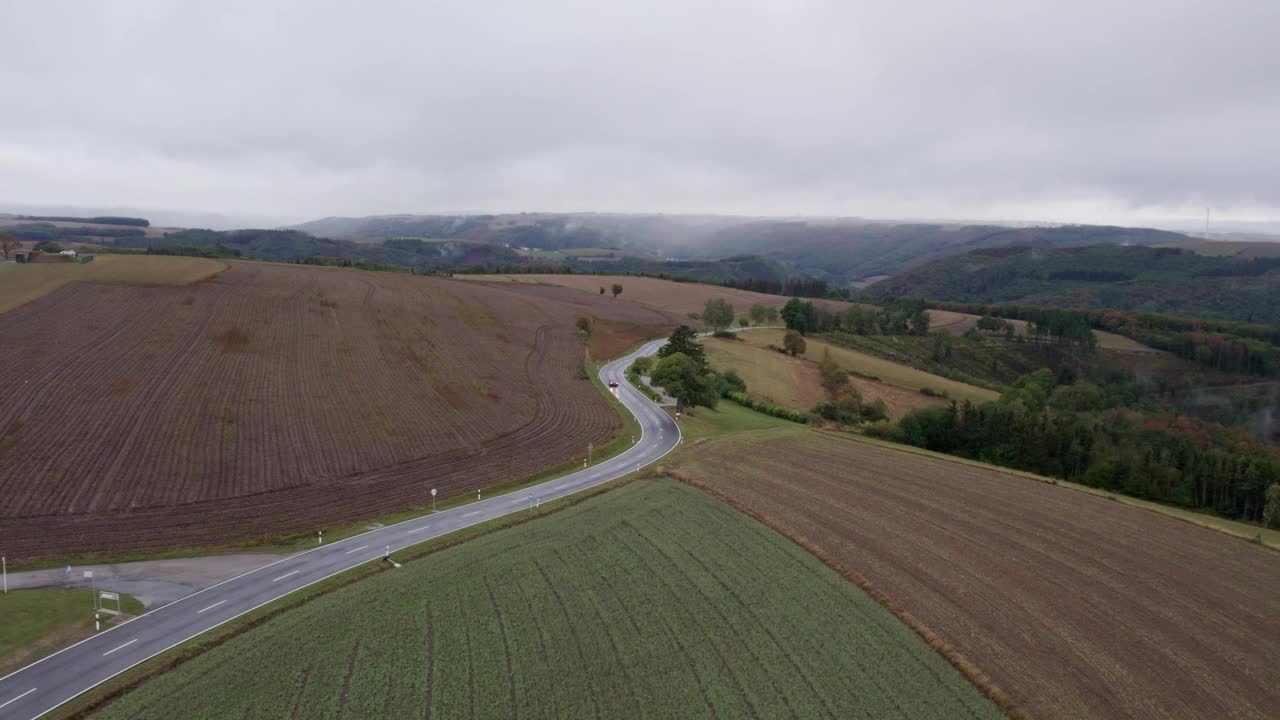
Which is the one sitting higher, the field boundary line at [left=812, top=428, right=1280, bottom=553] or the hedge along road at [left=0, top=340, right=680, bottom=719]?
the hedge along road at [left=0, top=340, right=680, bottom=719]

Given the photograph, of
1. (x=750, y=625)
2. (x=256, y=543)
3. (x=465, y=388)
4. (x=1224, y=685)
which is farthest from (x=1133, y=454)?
(x=256, y=543)

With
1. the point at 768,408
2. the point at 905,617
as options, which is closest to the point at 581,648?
the point at 905,617

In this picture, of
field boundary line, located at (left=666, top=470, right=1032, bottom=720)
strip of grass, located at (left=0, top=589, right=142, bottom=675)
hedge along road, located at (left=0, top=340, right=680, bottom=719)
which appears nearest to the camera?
hedge along road, located at (left=0, top=340, right=680, bottom=719)

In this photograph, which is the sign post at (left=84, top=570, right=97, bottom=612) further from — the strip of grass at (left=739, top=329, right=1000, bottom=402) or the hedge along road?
the strip of grass at (left=739, top=329, right=1000, bottom=402)

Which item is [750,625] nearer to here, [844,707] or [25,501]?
[844,707]

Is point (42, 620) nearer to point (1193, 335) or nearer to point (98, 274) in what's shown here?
point (98, 274)

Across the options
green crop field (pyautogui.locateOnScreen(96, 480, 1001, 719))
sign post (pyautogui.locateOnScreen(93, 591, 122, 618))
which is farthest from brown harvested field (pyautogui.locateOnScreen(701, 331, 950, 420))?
sign post (pyautogui.locateOnScreen(93, 591, 122, 618))

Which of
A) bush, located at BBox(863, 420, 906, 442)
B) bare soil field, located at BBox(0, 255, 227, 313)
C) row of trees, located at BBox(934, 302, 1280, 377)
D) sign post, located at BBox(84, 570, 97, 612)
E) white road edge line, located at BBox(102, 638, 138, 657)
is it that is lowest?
bush, located at BBox(863, 420, 906, 442)
